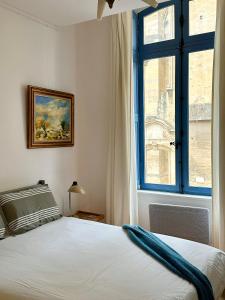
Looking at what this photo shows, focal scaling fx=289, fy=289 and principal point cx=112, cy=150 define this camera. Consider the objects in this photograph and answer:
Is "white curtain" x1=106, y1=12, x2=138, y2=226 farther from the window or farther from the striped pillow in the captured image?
the striped pillow

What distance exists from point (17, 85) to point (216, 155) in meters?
2.13

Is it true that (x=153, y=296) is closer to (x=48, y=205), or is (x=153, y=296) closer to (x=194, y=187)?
(x=48, y=205)

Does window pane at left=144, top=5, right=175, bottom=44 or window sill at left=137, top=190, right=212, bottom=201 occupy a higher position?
window pane at left=144, top=5, right=175, bottom=44

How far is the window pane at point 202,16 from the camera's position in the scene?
10.3 feet

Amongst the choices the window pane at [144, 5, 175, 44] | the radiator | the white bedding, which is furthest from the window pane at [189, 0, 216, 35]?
the white bedding

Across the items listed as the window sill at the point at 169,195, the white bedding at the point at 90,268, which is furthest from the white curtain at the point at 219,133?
the white bedding at the point at 90,268

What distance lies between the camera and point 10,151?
289 centimetres

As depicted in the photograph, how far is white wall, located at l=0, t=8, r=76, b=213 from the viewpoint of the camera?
112 inches

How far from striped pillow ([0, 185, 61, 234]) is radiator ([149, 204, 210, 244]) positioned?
1.08 meters

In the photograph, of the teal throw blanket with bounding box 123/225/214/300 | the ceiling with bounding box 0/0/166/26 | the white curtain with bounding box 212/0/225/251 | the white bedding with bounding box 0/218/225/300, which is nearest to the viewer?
the white bedding with bounding box 0/218/225/300

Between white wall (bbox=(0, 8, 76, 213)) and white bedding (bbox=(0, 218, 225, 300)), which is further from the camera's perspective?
white wall (bbox=(0, 8, 76, 213))

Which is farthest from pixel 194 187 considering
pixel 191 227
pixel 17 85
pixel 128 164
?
pixel 17 85

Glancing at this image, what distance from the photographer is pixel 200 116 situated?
321 cm

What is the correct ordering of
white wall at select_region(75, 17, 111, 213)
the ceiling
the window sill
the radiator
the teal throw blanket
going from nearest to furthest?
the teal throw blanket
the ceiling
the radiator
the window sill
white wall at select_region(75, 17, 111, 213)
